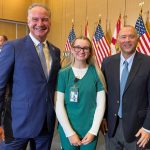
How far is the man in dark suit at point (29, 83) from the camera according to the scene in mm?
1872

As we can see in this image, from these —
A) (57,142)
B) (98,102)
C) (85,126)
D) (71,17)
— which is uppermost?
(71,17)

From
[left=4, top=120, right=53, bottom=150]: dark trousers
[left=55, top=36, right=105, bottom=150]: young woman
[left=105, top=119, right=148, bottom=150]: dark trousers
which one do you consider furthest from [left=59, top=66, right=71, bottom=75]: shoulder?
[left=105, top=119, right=148, bottom=150]: dark trousers

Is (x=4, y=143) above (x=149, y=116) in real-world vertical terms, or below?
below

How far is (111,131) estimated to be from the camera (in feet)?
6.89

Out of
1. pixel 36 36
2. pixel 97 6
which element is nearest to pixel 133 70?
pixel 36 36

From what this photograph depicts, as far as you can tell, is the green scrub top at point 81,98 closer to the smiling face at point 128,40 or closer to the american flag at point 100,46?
the smiling face at point 128,40

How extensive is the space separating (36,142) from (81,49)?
846 millimetres

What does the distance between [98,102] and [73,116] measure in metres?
0.23

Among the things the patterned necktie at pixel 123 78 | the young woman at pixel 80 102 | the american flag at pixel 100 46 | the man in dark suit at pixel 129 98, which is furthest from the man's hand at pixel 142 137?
the american flag at pixel 100 46

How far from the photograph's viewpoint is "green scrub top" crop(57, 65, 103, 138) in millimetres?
2008

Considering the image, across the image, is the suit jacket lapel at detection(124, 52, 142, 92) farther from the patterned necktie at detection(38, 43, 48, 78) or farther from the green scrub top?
the patterned necktie at detection(38, 43, 48, 78)

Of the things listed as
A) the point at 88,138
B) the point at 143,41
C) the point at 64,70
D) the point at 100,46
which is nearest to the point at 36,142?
the point at 88,138

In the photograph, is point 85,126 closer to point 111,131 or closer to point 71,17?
point 111,131

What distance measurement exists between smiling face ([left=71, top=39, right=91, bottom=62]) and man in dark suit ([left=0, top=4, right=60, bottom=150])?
0.21m
